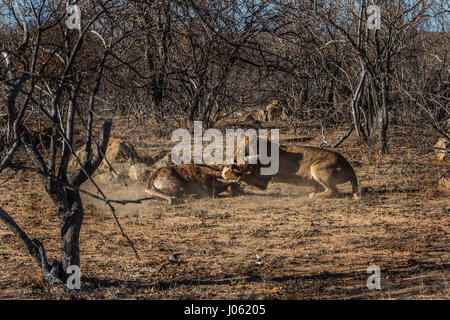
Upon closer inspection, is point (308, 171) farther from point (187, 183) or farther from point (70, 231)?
point (70, 231)

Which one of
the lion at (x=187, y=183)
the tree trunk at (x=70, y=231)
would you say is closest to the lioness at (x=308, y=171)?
the lion at (x=187, y=183)

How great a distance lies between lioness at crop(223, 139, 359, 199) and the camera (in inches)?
387

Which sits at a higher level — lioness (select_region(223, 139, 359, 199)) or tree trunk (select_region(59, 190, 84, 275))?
lioness (select_region(223, 139, 359, 199))

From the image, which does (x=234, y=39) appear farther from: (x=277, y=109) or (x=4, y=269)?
(x=277, y=109)

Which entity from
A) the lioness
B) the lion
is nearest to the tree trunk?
the lion

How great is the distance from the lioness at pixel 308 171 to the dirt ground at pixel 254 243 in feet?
0.88

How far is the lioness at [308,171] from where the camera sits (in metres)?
9.84

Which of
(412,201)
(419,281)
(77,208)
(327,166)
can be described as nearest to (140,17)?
(77,208)

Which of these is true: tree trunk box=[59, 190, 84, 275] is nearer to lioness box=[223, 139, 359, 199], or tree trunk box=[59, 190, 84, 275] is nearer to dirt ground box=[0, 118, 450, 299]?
dirt ground box=[0, 118, 450, 299]

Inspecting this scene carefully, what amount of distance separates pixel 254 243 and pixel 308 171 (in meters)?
3.28

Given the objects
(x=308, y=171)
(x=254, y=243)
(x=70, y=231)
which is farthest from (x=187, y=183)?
(x=70, y=231)

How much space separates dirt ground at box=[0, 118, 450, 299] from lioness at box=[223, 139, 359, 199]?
27cm

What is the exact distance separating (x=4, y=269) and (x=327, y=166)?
6007mm

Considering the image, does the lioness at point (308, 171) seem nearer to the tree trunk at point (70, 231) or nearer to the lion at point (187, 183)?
the lion at point (187, 183)
